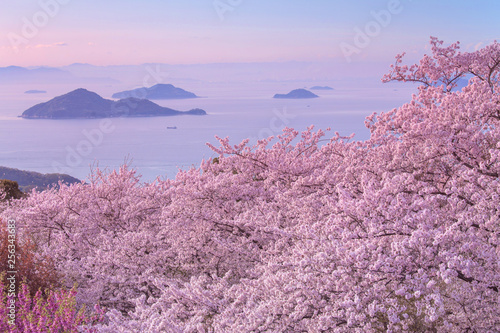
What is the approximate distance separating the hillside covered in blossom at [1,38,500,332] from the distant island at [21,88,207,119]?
55.3 m

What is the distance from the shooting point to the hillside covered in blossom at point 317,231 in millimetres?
4465

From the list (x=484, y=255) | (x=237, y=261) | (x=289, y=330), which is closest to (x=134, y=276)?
(x=237, y=261)

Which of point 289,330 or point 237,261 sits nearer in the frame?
point 289,330

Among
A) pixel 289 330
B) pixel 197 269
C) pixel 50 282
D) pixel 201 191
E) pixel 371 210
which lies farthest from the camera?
pixel 201 191

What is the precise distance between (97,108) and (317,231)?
67.8 metres

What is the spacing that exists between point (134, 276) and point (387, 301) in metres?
4.72

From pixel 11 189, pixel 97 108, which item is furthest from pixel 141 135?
pixel 11 189

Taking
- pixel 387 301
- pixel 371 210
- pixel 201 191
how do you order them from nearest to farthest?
pixel 387 301, pixel 371 210, pixel 201 191

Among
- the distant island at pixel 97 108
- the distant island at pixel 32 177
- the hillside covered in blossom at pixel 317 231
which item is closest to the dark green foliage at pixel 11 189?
the hillside covered in blossom at pixel 317 231

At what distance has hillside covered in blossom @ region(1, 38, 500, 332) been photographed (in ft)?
14.6

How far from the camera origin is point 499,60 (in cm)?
1010

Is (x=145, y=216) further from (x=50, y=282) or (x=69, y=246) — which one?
(x=50, y=282)

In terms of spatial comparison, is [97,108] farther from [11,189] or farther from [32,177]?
[11,189]

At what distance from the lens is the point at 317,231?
596 cm
